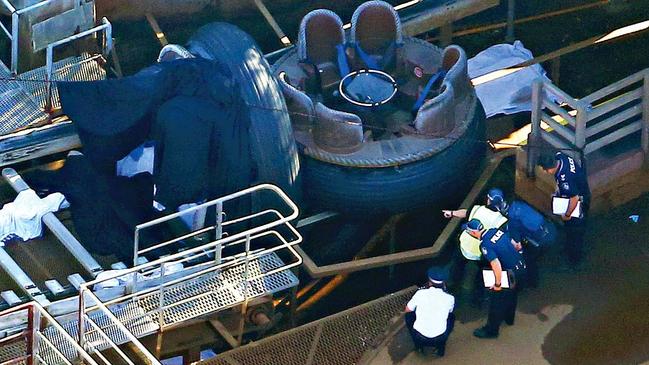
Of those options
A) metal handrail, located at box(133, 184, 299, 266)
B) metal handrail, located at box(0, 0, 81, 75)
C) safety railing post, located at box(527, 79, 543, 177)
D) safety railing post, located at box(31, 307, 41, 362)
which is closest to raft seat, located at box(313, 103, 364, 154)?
metal handrail, located at box(133, 184, 299, 266)

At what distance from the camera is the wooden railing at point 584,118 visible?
2006 centimetres

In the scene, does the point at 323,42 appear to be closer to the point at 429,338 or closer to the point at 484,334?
the point at 484,334

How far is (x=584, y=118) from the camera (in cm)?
2000

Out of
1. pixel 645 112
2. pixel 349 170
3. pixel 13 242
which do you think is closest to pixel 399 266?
pixel 349 170

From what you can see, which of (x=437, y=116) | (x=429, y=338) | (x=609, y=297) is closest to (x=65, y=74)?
(x=437, y=116)

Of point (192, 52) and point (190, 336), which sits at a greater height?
point (192, 52)

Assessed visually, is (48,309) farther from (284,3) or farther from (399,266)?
(284,3)

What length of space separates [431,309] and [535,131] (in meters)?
2.91

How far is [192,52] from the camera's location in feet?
64.2

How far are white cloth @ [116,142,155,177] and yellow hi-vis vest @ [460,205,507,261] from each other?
3.21m

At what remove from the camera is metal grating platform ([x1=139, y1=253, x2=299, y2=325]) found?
60.0ft

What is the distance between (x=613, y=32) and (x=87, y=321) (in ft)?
29.7

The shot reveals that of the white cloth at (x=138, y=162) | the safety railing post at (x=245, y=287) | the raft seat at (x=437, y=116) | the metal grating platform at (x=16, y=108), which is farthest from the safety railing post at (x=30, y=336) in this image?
the raft seat at (x=437, y=116)

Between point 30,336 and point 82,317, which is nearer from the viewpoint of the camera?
point 30,336
